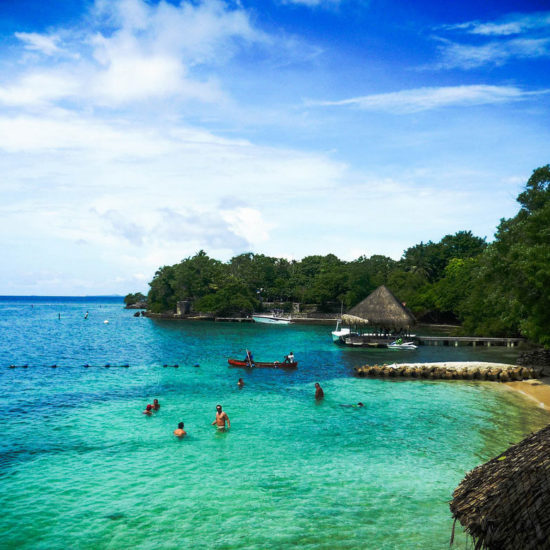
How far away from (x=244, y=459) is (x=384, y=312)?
3602 centimetres

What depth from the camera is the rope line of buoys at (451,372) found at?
100 feet

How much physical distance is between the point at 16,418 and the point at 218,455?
38.3 feet

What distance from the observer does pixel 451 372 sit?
32.0 m

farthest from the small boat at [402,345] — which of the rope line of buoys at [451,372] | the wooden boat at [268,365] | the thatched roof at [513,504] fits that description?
the thatched roof at [513,504]

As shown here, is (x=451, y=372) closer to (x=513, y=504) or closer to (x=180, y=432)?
(x=180, y=432)

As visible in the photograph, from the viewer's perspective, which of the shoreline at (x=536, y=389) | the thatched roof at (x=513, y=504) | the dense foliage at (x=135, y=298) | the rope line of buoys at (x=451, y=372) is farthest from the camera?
the dense foliage at (x=135, y=298)

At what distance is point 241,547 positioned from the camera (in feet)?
35.6

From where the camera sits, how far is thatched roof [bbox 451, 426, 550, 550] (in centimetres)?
705

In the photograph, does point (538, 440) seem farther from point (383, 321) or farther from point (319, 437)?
Result: point (383, 321)

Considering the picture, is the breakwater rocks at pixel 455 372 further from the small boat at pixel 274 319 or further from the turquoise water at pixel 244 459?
the small boat at pixel 274 319

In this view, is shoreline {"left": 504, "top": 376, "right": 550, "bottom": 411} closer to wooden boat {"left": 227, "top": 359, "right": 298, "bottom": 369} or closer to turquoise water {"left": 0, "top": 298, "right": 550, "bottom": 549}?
turquoise water {"left": 0, "top": 298, "right": 550, "bottom": 549}

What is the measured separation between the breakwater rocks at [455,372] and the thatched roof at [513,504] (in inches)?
964

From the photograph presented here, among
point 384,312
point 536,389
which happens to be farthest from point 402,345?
point 536,389

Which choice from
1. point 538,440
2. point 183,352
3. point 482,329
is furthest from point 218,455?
point 482,329
